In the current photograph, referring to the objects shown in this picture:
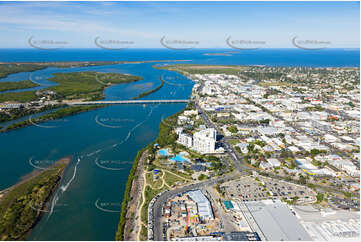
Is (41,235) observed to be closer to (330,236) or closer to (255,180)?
(255,180)

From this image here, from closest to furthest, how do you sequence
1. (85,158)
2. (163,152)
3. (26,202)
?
1. (26,202)
2. (85,158)
3. (163,152)

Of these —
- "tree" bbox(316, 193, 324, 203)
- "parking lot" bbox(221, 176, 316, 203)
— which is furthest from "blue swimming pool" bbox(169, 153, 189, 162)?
"tree" bbox(316, 193, 324, 203)

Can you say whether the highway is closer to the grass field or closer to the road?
the road

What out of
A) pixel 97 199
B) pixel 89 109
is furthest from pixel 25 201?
pixel 89 109

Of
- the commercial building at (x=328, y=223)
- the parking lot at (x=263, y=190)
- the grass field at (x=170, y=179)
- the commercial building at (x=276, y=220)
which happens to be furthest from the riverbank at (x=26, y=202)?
the commercial building at (x=328, y=223)

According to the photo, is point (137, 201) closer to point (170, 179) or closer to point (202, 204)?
point (170, 179)

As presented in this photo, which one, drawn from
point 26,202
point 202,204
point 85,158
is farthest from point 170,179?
point 26,202
